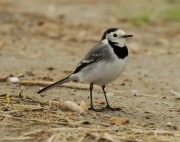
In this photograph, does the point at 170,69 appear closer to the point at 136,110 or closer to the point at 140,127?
the point at 136,110

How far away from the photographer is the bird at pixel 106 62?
6422 millimetres

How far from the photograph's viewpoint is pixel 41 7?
15.4 metres

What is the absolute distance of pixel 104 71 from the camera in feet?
21.1

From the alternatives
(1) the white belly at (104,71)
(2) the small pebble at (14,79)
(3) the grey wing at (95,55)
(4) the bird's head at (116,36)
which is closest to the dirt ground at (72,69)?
(2) the small pebble at (14,79)

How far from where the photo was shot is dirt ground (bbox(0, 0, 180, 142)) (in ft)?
17.6

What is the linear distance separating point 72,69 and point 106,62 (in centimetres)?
285

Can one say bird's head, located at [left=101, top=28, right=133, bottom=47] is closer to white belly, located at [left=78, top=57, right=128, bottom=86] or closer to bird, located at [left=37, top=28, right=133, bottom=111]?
bird, located at [left=37, top=28, right=133, bottom=111]

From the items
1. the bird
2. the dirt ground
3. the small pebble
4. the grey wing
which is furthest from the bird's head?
the small pebble

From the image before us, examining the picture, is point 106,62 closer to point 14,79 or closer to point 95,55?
point 95,55

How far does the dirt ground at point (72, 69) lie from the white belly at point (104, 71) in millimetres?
405

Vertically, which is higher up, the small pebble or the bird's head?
the bird's head

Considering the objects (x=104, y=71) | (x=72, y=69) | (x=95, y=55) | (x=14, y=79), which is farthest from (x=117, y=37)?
(x=72, y=69)

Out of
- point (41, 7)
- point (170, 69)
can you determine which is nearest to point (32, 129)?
point (170, 69)

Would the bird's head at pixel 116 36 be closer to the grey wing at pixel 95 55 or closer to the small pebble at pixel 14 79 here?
the grey wing at pixel 95 55
